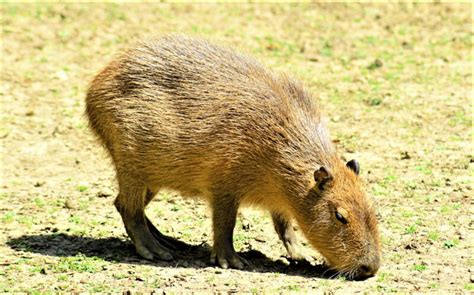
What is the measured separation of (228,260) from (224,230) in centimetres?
23

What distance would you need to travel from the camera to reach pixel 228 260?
6863 millimetres

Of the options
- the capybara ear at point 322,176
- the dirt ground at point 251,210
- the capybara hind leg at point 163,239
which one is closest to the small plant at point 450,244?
the dirt ground at point 251,210

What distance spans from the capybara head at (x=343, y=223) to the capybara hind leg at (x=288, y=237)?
0.43m

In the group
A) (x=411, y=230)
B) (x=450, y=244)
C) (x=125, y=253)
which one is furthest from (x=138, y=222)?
(x=450, y=244)

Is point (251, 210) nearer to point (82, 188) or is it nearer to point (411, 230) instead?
point (411, 230)

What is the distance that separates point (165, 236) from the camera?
24.5 feet

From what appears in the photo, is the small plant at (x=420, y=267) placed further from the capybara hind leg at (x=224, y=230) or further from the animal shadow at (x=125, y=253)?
the capybara hind leg at (x=224, y=230)

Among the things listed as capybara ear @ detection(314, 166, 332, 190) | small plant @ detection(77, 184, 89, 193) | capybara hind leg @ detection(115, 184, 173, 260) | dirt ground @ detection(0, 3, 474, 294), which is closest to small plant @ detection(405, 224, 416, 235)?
dirt ground @ detection(0, 3, 474, 294)

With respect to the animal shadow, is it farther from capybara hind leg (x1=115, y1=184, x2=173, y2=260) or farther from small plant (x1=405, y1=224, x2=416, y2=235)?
small plant (x1=405, y1=224, x2=416, y2=235)

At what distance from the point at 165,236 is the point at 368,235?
6.10 feet

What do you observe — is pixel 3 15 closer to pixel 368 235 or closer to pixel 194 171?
pixel 194 171

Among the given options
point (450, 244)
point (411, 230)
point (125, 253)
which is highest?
point (450, 244)

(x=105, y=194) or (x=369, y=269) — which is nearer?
(x=369, y=269)

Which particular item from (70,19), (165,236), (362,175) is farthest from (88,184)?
(70,19)
